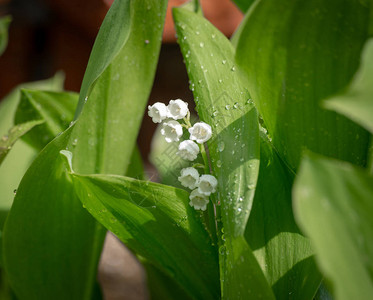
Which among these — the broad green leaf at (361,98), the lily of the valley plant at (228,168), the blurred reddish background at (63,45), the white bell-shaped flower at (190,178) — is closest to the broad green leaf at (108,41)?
the lily of the valley plant at (228,168)

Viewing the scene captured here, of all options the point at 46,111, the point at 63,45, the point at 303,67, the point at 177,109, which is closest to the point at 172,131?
the point at 177,109

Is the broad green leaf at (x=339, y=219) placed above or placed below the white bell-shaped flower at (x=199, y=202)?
above

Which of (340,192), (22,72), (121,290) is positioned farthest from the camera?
(22,72)

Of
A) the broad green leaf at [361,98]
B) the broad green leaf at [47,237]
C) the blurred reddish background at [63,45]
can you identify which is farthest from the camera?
the blurred reddish background at [63,45]

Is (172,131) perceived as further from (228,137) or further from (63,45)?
(63,45)

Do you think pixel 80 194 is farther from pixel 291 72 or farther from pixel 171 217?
pixel 291 72

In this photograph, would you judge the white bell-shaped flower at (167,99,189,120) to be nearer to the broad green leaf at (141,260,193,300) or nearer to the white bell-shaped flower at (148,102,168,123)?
the white bell-shaped flower at (148,102,168,123)

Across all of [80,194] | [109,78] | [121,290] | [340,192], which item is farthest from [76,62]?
[340,192]

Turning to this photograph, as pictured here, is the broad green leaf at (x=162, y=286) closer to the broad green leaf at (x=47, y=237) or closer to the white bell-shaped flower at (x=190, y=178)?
the broad green leaf at (x=47, y=237)
